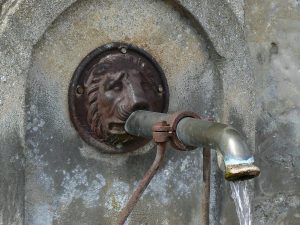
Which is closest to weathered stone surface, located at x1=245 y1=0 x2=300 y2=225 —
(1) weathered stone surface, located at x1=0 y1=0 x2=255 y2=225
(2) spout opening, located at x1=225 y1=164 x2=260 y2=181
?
(1) weathered stone surface, located at x1=0 y1=0 x2=255 y2=225

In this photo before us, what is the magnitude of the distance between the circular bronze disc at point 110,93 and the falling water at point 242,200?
0.92ft

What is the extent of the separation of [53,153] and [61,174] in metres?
0.06

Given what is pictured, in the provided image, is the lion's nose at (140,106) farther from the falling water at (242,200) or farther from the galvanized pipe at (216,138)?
the falling water at (242,200)

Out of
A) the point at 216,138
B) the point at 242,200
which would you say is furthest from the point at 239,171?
the point at 242,200

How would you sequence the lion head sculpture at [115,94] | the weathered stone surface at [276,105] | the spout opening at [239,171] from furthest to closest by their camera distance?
the weathered stone surface at [276,105] → the lion head sculpture at [115,94] → the spout opening at [239,171]

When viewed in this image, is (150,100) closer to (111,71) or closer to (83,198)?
(111,71)

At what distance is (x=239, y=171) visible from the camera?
3.85 feet

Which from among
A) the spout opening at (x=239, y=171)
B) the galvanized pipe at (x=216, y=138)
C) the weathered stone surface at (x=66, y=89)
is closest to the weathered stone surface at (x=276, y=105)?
the weathered stone surface at (x=66, y=89)

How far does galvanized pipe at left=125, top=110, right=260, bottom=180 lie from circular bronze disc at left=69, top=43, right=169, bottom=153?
60 millimetres

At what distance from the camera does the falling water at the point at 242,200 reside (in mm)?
→ 1602

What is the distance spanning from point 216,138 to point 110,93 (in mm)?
378

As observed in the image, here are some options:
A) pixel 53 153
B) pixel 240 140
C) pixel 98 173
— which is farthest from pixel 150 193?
pixel 240 140

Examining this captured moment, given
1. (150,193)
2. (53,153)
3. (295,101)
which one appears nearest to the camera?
(53,153)

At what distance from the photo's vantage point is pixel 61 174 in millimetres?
1541
